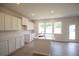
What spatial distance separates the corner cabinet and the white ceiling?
183mm

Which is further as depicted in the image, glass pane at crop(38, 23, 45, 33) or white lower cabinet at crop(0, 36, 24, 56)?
glass pane at crop(38, 23, 45, 33)

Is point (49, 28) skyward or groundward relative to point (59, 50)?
skyward

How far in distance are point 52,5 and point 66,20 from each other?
1.45 ft

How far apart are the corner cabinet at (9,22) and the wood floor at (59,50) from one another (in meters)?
0.49

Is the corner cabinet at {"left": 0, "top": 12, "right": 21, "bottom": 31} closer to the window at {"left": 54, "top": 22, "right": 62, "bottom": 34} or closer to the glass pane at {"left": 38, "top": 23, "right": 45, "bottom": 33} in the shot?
the glass pane at {"left": 38, "top": 23, "right": 45, "bottom": 33}

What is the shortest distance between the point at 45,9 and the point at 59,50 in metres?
0.92

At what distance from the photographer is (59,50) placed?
1928 mm

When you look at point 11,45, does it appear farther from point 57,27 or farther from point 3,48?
point 57,27

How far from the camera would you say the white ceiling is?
185 centimetres

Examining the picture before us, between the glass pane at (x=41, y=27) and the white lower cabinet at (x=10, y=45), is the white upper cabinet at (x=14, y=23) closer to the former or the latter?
the white lower cabinet at (x=10, y=45)

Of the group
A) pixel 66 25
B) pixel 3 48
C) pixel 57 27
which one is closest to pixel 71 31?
pixel 66 25

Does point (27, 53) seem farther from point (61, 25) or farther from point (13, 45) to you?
point (61, 25)

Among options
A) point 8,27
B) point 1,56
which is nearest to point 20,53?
point 1,56

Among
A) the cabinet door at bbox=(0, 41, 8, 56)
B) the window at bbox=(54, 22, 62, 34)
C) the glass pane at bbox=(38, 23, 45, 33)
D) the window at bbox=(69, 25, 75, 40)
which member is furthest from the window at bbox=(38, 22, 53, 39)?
the cabinet door at bbox=(0, 41, 8, 56)
